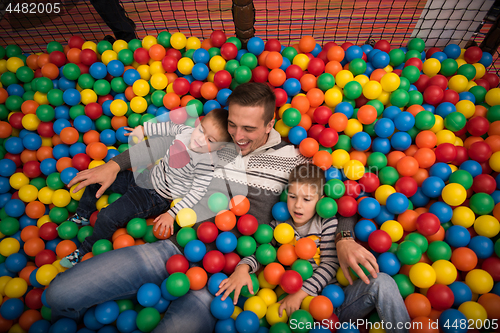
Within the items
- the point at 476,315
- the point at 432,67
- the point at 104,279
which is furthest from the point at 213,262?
the point at 432,67

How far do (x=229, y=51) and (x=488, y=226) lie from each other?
5.83ft

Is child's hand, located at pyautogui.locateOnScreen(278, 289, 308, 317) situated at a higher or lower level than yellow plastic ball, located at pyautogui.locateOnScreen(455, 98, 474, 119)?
lower

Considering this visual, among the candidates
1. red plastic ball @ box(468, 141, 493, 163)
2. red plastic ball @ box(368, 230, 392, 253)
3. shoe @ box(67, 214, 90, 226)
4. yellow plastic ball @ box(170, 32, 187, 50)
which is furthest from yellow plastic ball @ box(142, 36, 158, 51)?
red plastic ball @ box(468, 141, 493, 163)

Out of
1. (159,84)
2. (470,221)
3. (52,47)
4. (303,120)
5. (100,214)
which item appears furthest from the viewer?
(52,47)

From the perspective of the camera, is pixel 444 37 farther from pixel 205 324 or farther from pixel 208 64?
pixel 205 324

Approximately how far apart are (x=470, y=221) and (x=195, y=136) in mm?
1486

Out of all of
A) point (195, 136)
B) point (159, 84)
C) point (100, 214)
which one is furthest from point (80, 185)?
point (159, 84)

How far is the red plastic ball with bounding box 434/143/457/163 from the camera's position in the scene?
1.60 m

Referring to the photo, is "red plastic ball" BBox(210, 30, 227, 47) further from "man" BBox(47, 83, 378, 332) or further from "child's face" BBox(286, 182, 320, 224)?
"child's face" BBox(286, 182, 320, 224)

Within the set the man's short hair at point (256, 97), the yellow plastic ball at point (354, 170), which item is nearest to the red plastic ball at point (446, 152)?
the yellow plastic ball at point (354, 170)

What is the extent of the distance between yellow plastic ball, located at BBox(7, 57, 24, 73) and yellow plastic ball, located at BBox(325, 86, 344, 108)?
2266mm

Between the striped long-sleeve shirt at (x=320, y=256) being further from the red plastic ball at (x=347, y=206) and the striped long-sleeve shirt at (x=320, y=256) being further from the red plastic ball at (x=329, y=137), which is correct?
the red plastic ball at (x=329, y=137)

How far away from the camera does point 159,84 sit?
6.74 ft

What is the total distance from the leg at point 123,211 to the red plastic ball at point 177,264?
37cm
